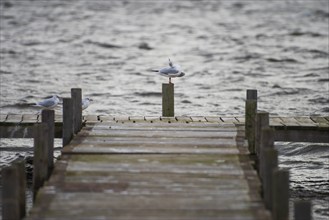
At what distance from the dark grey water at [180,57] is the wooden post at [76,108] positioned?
3.80 m

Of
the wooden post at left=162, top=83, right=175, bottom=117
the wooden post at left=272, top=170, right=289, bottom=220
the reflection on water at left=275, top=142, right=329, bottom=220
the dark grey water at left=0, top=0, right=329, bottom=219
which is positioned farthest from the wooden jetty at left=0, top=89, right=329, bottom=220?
the dark grey water at left=0, top=0, right=329, bottom=219

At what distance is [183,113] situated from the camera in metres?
21.4

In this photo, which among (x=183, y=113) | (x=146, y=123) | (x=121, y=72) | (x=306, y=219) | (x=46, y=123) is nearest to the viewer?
(x=306, y=219)

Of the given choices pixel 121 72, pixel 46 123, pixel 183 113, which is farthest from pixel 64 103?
pixel 121 72

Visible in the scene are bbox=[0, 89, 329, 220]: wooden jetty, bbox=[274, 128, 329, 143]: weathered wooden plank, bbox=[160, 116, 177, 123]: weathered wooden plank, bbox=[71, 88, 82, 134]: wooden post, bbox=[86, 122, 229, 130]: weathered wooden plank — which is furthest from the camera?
bbox=[160, 116, 177, 123]: weathered wooden plank

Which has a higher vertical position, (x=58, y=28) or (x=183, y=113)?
(x=58, y=28)

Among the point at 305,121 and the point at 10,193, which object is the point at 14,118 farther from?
the point at 10,193

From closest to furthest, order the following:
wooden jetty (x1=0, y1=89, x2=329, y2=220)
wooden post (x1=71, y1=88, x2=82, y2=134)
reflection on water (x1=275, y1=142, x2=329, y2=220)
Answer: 1. wooden jetty (x1=0, y1=89, x2=329, y2=220)
2. wooden post (x1=71, y1=88, x2=82, y2=134)
3. reflection on water (x1=275, y1=142, x2=329, y2=220)

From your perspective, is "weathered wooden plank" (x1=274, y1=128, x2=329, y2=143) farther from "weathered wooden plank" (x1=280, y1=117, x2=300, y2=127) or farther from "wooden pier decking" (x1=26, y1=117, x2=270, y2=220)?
"wooden pier decking" (x1=26, y1=117, x2=270, y2=220)

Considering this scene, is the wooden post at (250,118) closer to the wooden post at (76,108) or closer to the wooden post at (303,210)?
the wooden post at (76,108)

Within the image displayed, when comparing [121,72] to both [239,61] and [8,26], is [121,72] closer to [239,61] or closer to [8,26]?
[239,61]

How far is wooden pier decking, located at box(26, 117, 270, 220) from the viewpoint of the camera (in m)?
8.55

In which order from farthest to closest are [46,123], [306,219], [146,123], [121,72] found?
[121,72] → [146,123] → [46,123] → [306,219]

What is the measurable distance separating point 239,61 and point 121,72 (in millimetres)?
4415
